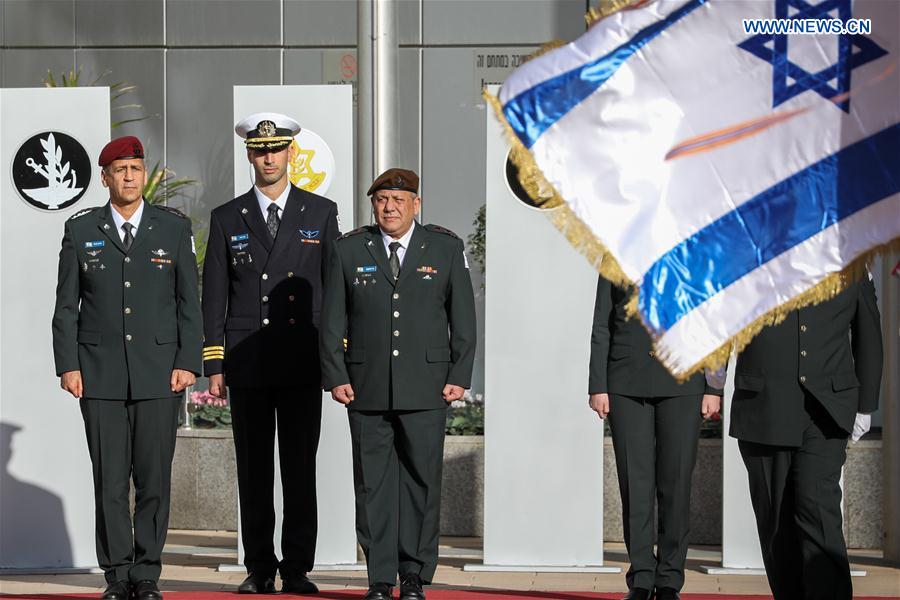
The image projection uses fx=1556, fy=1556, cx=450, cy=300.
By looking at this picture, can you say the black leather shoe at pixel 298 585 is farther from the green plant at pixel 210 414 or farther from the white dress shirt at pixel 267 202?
the green plant at pixel 210 414

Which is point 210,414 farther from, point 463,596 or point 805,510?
point 805,510

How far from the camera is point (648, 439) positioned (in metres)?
6.43

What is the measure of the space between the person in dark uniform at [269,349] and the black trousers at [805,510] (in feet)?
7.15

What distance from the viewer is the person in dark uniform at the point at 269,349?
682 centimetres

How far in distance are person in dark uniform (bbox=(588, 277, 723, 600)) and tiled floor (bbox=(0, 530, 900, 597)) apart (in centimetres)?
103

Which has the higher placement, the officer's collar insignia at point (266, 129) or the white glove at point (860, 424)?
the officer's collar insignia at point (266, 129)

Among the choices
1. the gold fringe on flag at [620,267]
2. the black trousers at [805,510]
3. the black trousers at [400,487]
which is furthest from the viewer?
the black trousers at [400,487]

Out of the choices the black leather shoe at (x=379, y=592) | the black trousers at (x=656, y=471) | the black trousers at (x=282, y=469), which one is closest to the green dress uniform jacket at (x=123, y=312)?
the black trousers at (x=282, y=469)

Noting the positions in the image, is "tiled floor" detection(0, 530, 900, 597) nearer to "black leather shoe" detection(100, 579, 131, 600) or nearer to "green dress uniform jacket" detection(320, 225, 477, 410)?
"black leather shoe" detection(100, 579, 131, 600)

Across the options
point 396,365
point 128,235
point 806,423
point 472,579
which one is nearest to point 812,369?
point 806,423

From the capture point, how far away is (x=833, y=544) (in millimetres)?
5254

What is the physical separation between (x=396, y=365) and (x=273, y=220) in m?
0.97

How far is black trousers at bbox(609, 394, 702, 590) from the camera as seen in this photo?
6.33 metres

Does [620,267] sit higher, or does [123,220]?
[123,220]
